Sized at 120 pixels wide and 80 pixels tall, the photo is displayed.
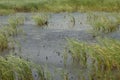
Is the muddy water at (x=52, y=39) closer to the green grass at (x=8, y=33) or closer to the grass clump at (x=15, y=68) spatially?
the green grass at (x=8, y=33)

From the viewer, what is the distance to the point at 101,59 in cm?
1041

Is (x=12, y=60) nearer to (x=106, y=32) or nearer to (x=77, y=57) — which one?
(x=77, y=57)

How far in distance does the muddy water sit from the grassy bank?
13.6 ft

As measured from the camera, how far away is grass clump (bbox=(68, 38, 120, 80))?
9742 mm

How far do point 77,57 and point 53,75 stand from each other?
1.53 meters

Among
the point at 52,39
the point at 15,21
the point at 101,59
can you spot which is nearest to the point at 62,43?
the point at 52,39

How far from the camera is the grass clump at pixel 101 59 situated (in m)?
9.74

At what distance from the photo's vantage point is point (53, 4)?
106 ft

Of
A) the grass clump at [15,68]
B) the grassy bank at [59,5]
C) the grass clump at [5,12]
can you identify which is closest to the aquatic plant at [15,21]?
the grass clump at [5,12]

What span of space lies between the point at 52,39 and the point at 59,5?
48.6ft

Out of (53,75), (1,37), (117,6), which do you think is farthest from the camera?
(117,6)

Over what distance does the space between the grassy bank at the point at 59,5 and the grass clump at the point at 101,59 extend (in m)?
18.4

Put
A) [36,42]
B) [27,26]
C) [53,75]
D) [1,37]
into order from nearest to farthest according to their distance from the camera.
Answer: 1. [53,75]
2. [1,37]
3. [36,42]
4. [27,26]

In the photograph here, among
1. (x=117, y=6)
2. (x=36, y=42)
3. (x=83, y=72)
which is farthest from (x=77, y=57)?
(x=117, y=6)
